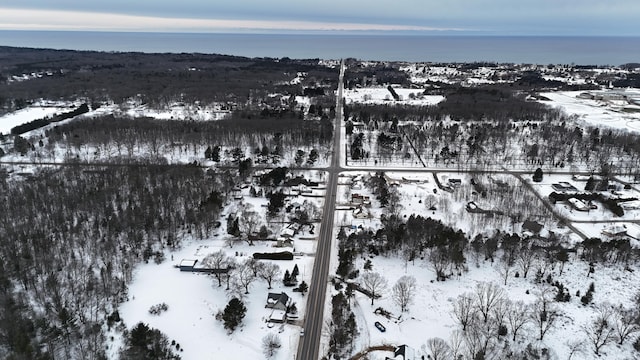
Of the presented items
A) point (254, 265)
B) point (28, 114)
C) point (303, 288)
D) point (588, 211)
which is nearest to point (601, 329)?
point (303, 288)

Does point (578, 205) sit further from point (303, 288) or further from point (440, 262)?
point (303, 288)

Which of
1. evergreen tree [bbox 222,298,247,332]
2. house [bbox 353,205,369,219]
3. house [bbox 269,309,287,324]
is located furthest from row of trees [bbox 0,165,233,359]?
house [bbox 353,205,369,219]

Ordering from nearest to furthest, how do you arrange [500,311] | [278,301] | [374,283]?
[500,311] → [278,301] → [374,283]

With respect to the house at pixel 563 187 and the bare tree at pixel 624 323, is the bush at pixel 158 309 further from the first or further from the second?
the house at pixel 563 187

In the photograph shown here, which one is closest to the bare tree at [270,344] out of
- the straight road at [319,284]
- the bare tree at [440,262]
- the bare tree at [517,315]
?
the straight road at [319,284]

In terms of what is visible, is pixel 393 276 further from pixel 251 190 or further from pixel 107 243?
pixel 107 243

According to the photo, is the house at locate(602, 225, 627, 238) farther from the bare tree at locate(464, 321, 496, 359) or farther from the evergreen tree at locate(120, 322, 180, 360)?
the evergreen tree at locate(120, 322, 180, 360)
